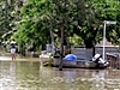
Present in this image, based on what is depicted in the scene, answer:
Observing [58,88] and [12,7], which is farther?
[12,7]

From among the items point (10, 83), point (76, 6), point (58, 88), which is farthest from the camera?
point (76, 6)

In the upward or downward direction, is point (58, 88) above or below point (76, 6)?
below

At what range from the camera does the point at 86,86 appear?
13.9 m

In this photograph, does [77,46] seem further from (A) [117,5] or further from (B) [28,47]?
(B) [28,47]

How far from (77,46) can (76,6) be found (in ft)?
29.1

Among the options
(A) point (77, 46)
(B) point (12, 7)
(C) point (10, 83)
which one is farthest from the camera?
(B) point (12, 7)

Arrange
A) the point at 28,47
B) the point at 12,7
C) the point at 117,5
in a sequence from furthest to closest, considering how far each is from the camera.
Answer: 1. the point at 12,7
2. the point at 28,47
3. the point at 117,5

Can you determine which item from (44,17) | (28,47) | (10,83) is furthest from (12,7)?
(10,83)

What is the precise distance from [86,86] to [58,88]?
1213 millimetres

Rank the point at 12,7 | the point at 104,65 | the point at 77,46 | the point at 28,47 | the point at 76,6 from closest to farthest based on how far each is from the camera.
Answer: the point at 76,6 → the point at 104,65 → the point at 77,46 → the point at 28,47 → the point at 12,7

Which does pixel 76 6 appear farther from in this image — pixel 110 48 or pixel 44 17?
pixel 110 48

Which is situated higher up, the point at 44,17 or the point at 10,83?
the point at 44,17

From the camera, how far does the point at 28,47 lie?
39.8m

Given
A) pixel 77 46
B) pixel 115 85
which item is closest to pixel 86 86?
pixel 115 85
